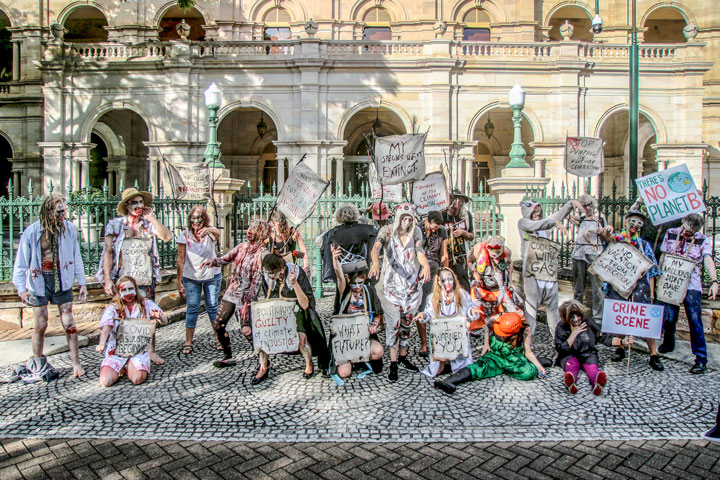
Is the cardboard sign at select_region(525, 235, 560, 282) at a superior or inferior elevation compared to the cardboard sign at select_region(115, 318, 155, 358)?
superior

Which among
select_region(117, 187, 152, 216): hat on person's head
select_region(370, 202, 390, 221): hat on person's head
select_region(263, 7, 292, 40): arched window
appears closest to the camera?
select_region(117, 187, 152, 216): hat on person's head

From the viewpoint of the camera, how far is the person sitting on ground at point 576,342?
5301mm

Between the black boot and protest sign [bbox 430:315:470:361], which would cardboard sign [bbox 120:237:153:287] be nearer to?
protest sign [bbox 430:315:470:361]

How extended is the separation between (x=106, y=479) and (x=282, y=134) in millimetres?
16605

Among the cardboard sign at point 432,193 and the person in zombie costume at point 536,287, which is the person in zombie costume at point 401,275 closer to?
the person in zombie costume at point 536,287

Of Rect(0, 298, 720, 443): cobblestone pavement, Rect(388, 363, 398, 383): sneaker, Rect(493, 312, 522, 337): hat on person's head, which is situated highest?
Rect(493, 312, 522, 337): hat on person's head

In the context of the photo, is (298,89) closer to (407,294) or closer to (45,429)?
(407,294)

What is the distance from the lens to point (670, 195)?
20.5 ft

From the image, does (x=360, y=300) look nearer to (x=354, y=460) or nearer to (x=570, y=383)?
(x=354, y=460)

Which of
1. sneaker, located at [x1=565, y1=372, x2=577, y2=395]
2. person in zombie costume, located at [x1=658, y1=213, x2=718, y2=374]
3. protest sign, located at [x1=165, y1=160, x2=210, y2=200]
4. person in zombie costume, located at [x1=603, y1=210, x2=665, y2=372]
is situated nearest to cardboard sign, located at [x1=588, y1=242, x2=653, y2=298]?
person in zombie costume, located at [x1=603, y1=210, x2=665, y2=372]

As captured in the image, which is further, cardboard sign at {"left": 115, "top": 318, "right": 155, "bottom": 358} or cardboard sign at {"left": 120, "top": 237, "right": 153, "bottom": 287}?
cardboard sign at {"left": 120, "top": 237, "right": 153, "bottom": 287}

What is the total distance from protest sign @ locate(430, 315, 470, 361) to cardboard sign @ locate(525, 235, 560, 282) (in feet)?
5.09

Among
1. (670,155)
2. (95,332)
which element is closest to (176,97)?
(95,332)

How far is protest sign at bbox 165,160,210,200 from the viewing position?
30.9 feet
